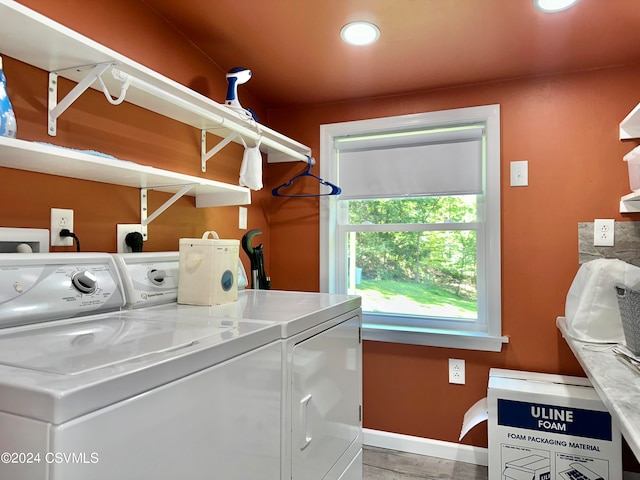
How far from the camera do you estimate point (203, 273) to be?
1.42 m

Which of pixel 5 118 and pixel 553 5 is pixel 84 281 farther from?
pixel 553 5

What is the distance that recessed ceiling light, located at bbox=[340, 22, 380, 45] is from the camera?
5.69ft

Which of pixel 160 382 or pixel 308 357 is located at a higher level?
pixel 160 382

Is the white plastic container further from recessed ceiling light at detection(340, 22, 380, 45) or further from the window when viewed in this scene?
recessed ceiling light at detection(340, 22, 380, 45)

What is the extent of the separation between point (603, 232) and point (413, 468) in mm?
1536

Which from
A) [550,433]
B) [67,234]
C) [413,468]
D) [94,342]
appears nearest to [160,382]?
[94,342]

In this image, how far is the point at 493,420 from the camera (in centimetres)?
189

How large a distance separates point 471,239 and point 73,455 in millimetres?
2194

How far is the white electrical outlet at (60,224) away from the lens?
4.31ft

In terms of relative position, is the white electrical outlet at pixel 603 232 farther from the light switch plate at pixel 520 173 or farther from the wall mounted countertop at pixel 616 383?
the wall mounted countertop at pixel 616 383

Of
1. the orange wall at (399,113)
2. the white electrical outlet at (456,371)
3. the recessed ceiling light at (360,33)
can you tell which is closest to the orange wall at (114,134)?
the orange wall at (399,113)

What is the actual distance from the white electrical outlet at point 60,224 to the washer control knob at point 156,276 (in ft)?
0.89

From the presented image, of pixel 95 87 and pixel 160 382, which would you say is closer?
pixel 160 382

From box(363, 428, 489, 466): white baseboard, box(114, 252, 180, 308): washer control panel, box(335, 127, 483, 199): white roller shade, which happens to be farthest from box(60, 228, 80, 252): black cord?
box(363, 428, 489, 466): white baseboard
